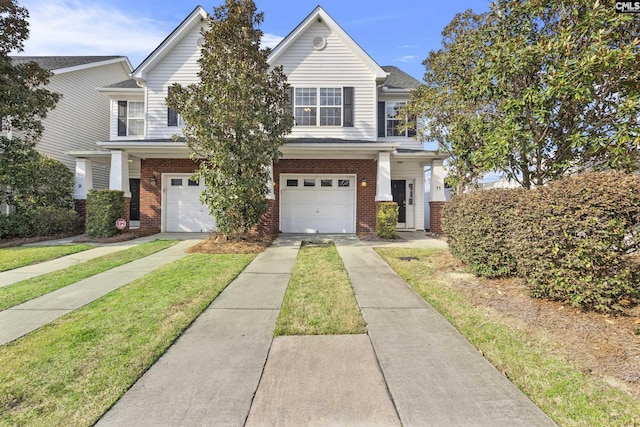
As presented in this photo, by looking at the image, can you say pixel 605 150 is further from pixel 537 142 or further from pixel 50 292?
pixel 50 292

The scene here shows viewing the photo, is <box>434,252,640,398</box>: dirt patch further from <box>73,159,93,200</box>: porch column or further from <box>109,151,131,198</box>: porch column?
<box>73,159,93,200</box>: porch column

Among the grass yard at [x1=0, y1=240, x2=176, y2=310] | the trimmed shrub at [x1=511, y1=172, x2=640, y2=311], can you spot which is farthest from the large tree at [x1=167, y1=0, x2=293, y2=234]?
the trimmed shrub at [x1=511, y1=172, x2=640, y2=311]

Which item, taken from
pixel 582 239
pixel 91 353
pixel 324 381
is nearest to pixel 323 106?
pixel 582 239

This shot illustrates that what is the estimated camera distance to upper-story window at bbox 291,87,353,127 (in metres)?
12.2

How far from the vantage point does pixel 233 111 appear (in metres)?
8.11

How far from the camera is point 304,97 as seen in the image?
12273mm

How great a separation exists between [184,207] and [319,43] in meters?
8.59

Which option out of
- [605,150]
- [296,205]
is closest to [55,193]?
[296,205]

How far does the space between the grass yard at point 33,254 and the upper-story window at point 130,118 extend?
6.10 metres

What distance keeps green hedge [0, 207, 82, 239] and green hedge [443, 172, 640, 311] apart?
14.0 meters

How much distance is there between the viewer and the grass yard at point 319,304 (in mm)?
3502

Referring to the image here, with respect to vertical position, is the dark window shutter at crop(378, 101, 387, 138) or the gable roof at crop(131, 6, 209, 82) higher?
the gable roof at crop(131, 6, 209, 82)

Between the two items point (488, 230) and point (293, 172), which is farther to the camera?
point (293, 172)

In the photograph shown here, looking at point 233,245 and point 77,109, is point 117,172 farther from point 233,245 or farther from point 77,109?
point 77,109
